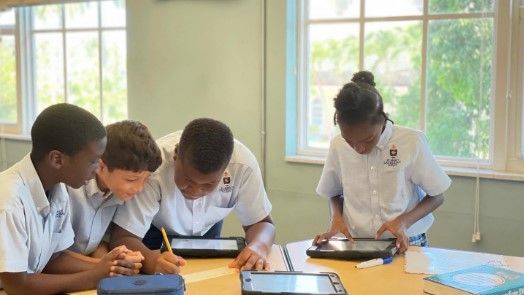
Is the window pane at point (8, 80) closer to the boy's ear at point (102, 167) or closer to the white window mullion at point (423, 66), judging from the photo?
the white window mullion at point (423, 66)

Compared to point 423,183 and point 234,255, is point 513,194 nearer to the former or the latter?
point 423,183

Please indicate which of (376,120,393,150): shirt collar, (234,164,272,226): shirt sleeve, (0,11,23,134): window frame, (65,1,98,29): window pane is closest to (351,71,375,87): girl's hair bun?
(376,120,393,150): shirt collar

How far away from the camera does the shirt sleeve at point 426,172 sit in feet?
8.05

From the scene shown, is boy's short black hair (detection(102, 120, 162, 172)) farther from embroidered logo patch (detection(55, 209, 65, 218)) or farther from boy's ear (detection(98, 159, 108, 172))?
embroidered logo patch (detection(55, 209, 65, 218))

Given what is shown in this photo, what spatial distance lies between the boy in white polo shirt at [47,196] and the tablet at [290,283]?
1.20 feet

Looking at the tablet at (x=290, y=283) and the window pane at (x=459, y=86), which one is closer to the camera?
the tablet at (x=290, y=283)

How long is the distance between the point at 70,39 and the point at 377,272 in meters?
3.91

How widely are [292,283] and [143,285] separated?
43 centimetres

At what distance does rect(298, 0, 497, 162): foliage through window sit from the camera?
3340 millimetres

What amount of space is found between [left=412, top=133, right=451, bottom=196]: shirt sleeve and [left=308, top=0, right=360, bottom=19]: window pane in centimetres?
146

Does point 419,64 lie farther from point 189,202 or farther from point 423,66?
point 189,202

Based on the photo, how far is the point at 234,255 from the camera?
85.7 inches

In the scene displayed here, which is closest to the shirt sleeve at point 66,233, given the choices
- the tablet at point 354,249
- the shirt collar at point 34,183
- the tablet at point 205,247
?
the shirt collar at point 34,183

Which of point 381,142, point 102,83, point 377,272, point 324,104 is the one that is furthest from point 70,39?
point 377,272
